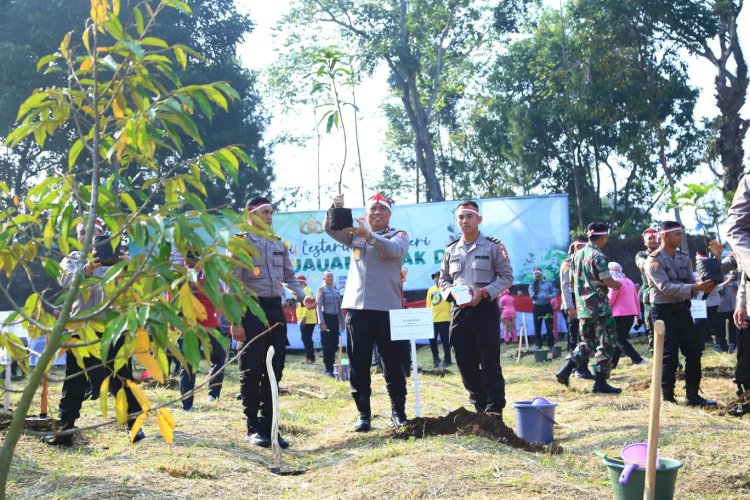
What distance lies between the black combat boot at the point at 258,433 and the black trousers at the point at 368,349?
0.85 m

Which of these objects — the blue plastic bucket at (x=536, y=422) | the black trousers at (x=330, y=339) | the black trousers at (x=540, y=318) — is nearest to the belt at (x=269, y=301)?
the blue plastic bucket at (x=536, y=422)

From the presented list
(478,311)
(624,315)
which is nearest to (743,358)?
(478,311)

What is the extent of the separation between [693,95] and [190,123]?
31014 millimetres

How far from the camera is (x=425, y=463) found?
17.5ft

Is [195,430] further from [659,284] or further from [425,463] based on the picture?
[659,284]

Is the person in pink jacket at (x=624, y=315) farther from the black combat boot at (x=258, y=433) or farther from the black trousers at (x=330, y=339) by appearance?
the black combat boot at (x=258, y=433)

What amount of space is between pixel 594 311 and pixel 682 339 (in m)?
1.41

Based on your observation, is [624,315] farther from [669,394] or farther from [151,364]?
[151,364]

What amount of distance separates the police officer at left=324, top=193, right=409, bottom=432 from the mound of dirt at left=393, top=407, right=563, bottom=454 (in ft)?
2.46

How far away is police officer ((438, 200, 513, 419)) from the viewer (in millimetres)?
7352

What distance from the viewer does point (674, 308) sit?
844 cm

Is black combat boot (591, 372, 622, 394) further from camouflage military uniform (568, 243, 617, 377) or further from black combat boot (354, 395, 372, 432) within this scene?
black combat boot (354, 395, 372, 432)

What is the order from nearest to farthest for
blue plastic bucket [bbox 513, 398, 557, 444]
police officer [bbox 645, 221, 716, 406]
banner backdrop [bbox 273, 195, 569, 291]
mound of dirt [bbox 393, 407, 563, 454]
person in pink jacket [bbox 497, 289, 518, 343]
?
1. mound of dirt [bbox 393, 407, 563, 454]
2. blue plastic bucket [bbox 513, 398, 557, 444]
3. police officer [bbox 645, 221, 716, 406]
4. banner backdrop [bbox 273, 195, 569, 291]
5. person in pink jacket [bbox 497, 289, 518, 343]

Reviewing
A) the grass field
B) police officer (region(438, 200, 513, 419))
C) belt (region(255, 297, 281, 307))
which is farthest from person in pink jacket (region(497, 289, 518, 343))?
belt (region(255, 297, 281, 307))
